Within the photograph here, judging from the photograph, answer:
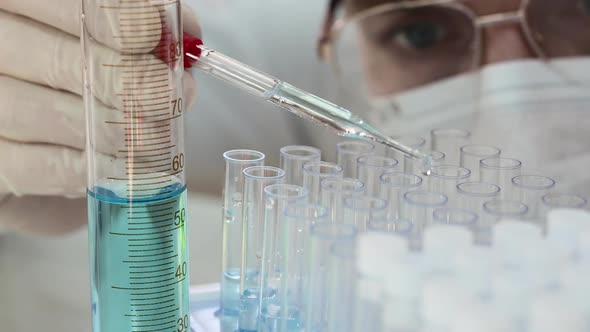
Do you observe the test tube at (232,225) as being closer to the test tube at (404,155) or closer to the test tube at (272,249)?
the test tube at (272,249)

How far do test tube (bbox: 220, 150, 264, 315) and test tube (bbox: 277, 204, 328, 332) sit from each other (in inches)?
3.7

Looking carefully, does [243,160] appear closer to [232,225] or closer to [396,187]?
[232,225]

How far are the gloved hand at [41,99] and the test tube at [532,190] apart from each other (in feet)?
2.08

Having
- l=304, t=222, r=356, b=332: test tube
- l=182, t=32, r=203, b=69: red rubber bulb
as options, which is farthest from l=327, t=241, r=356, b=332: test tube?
l=182, t=32, r=203, b=69: red rubber bulb

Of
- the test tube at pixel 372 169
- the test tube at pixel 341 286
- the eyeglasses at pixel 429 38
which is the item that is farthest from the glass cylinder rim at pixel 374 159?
the eyeglasses at pixel 429 38

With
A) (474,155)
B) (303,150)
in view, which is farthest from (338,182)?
(474,155)

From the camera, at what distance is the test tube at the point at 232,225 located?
36.2 inches

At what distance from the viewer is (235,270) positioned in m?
0.94

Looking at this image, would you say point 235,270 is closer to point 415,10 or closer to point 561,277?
point 561,277

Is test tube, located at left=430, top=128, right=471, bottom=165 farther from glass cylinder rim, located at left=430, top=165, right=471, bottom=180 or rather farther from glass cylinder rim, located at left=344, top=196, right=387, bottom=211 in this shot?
glass cylinder rim, located at left=344, top=196, right=387, bottom=211

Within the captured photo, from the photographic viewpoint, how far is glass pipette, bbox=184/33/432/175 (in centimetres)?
95

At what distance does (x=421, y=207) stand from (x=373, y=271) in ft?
0.44

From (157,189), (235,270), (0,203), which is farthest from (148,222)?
(0,203)

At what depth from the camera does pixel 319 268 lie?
0.79 m
